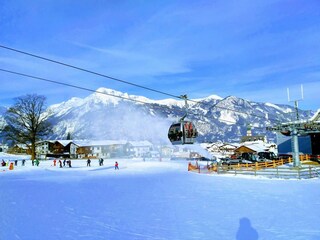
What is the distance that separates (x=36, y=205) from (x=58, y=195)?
308 cm

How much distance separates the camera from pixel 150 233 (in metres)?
8.91

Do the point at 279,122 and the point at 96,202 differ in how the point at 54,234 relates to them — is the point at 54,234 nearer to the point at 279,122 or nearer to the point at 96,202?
the point at 96,202

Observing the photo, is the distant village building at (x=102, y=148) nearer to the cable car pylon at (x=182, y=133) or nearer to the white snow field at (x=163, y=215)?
the cable car pylon at (x=182, y=133)

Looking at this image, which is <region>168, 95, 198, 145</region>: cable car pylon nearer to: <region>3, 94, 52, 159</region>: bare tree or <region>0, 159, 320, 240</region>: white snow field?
<region>0, 159, 320, 240</region>: white snow field

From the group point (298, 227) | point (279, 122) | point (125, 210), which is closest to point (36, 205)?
point (125, 210)

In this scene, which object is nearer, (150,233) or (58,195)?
(150,233)

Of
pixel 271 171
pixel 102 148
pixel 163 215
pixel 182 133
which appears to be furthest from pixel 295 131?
pixel 102 148

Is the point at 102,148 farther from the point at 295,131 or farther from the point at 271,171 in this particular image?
the point at 271,171

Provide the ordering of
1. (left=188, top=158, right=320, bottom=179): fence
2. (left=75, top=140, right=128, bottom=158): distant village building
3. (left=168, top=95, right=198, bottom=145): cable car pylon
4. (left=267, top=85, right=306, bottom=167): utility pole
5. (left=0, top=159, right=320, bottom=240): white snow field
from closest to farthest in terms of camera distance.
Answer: (left=0, top=159, right=320, bottom=240): white snow field → (left=168, top=95, right=198, bottom=145): cable car pylon → (left=188, top=158, right=320, bottom=179): fence → (left=267, top=85, right=306, bottom=167): utility pole → (left=75, top=140, right=128, bottom=158): distant village building

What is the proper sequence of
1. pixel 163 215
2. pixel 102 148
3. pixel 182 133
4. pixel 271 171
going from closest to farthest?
pixel 163 215 < pixel 182 133 < pixel 271 171 < pixel 102 148

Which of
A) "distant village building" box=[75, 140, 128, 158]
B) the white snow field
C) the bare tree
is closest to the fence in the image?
the white snow field

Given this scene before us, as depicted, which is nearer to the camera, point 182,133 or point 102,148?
point 182,133

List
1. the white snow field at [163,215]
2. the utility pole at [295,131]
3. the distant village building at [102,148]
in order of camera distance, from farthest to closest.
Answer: the distant village building at [102,148]
the utility pole at [295,131]
the white snow field at [163,215]

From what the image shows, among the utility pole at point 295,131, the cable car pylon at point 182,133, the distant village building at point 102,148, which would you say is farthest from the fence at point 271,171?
the distant village building at point 102,148
